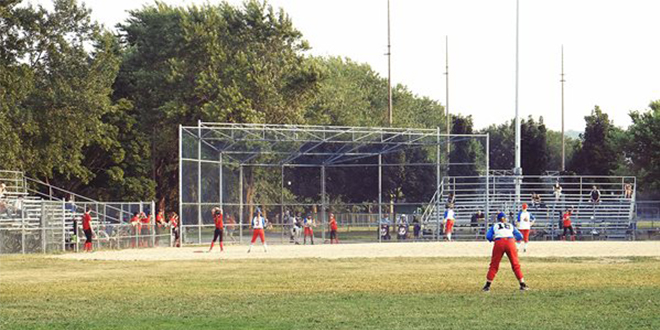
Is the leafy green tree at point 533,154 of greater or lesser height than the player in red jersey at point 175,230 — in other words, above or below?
above

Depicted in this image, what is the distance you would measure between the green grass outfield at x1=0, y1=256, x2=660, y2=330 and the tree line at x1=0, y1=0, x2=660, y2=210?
77.8 feet

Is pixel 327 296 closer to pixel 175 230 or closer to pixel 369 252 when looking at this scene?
pixel 369 252

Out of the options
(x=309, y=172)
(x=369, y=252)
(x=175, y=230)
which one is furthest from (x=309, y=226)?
(x=369, y=252)

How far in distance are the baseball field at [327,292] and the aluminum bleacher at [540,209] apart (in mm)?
16784

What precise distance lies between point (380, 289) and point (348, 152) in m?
30.8

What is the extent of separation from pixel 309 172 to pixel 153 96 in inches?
589

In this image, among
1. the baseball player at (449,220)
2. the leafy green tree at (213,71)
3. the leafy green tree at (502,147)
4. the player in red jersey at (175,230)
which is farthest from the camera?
the leafy green tree at (502,147)

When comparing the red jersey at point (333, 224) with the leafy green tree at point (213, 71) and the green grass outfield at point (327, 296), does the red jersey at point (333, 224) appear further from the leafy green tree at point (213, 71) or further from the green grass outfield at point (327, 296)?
the green grass outfield at point (327, 296)

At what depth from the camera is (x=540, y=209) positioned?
60406 mm

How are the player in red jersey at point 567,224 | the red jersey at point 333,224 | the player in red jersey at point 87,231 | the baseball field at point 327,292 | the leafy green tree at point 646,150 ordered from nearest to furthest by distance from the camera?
the baseball field at point 327,292
the player in red jersey at point 87,231
the red jersey at point 333,224
the player in red jersey at point 567,224
the leafy green tree at point 646,150

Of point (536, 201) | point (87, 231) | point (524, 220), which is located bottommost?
point (87, 231)

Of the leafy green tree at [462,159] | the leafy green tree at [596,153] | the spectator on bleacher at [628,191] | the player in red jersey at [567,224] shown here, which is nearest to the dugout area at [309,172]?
the leafy green tree at [462,159]

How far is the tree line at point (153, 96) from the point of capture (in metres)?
59.3

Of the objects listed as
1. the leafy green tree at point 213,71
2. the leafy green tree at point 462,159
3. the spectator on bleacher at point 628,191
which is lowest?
the spectator on bleacher at point 628,191
